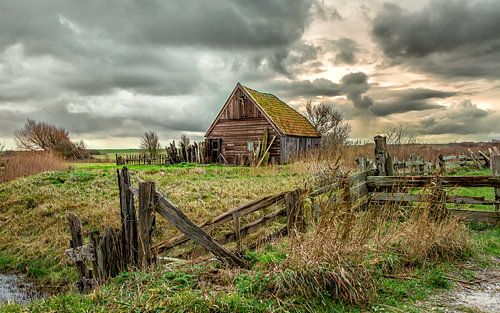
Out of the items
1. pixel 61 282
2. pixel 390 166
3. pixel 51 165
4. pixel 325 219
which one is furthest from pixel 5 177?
pixel 325 219

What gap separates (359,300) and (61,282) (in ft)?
24.8

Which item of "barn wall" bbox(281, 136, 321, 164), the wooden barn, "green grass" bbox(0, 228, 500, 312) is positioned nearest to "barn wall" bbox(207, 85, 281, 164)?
the wooden barn

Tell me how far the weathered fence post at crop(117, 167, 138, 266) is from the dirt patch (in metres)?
4.32

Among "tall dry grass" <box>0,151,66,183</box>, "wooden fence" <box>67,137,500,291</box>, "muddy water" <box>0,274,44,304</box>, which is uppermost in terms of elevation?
"tall dry grass" <box>0,151,66,183</box>

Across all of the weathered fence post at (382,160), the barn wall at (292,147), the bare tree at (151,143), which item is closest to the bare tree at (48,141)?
the bare tree at (151,143)

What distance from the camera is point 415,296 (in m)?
5.27

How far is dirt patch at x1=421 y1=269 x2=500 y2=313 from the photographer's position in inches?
193

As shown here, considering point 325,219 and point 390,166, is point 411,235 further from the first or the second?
point 390,166

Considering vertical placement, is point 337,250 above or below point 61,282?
above

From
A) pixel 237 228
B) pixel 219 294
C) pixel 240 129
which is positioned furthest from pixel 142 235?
pixel 240 129

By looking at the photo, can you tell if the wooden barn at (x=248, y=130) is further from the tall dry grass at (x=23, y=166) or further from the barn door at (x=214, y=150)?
the tall dry grass at (x=23, y=166)

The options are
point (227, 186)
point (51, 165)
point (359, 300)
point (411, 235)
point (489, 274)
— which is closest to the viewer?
point (359, 300)

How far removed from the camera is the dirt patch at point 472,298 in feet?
16.1

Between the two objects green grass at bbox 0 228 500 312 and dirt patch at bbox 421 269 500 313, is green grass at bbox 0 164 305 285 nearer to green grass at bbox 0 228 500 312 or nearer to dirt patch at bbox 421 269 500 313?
green grass at bbox 0 228 500 312
